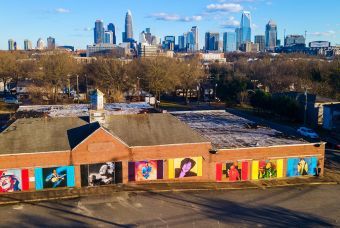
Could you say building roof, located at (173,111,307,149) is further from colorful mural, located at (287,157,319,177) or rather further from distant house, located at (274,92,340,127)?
distant house, located at (274,92,340,127)

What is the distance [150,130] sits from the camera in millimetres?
28344

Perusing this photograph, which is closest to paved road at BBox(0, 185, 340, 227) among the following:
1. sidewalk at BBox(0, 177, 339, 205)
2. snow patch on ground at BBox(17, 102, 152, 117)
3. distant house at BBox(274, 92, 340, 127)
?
sidewalk at BBox(0, 177, 339, 205)

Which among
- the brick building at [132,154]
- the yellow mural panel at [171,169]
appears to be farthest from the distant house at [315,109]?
the yellow mural panel at [171,169]

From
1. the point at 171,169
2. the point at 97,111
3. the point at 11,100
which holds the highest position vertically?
the point at 97,111

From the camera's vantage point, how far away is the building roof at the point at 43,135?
25.3 m

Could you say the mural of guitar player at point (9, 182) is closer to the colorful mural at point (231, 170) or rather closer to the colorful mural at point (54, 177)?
the colorful mural at point (54, 177)

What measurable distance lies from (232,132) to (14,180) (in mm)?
17790

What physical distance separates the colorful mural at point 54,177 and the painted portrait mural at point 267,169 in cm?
1312

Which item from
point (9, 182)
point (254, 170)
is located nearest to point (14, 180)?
point (9, 182)

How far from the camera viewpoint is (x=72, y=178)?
84.0 ft

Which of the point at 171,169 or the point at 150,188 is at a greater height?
the point at 171,169

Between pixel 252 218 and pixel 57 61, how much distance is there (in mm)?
57459

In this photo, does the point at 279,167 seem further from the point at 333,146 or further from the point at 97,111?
the point at 97,111

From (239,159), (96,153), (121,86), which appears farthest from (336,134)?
(121,86)
